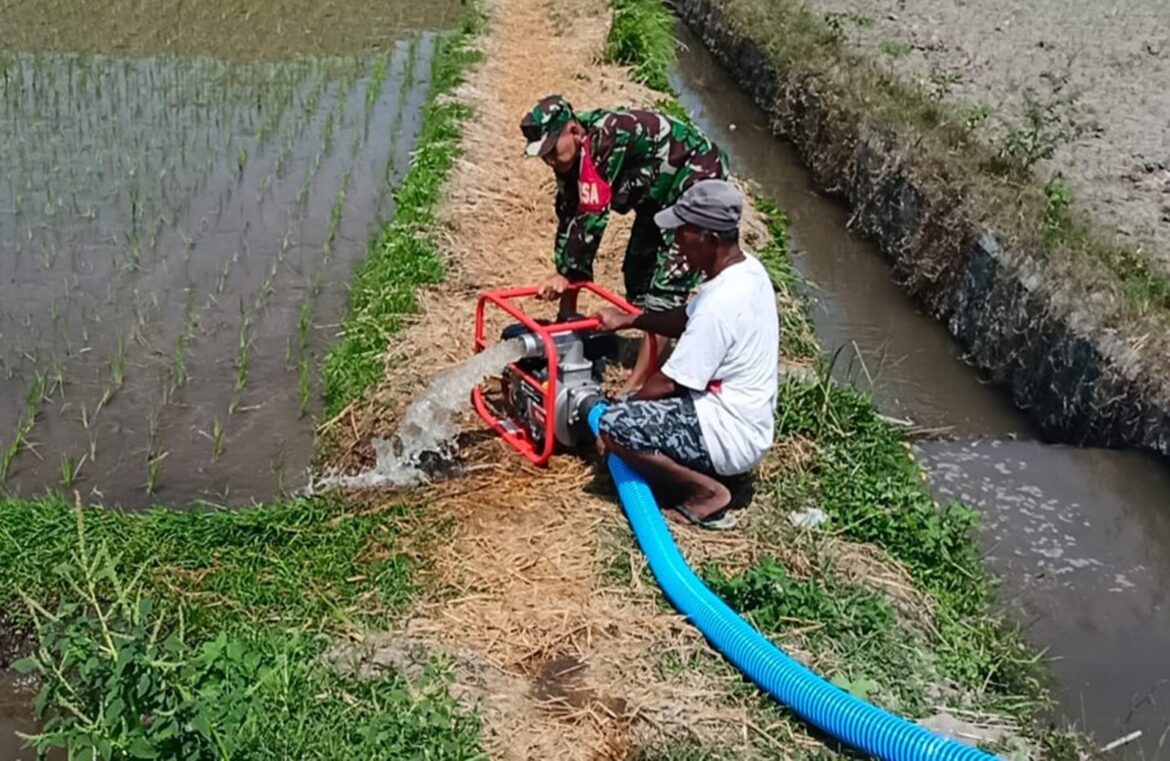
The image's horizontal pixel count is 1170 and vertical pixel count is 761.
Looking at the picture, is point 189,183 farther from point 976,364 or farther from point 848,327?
point 976,364

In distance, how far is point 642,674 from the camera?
389 cm

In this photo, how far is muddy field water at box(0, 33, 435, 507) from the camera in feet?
18.1

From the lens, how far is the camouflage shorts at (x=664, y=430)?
4.43 meters

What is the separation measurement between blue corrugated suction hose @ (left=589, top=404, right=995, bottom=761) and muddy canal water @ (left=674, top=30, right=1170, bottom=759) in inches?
38.1

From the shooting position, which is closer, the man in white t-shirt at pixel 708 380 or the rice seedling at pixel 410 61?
the man in white t-shirt at pixel 708 380

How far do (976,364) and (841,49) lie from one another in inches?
200

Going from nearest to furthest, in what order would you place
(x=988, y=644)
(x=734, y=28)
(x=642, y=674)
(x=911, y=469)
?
(x=642, y=674) → (x=988, y=644) → (x=911, y=469) → (x=734, y=28)

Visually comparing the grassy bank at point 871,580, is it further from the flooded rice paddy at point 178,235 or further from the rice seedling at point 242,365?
the rice seedling at point 242,365

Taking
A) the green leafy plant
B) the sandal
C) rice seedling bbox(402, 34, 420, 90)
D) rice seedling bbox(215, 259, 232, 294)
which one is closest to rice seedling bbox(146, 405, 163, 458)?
rice seedling bbox(215, 259, 232, 294)

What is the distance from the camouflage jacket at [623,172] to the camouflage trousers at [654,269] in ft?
0.46

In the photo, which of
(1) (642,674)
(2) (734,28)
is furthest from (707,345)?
(2) (734,28)

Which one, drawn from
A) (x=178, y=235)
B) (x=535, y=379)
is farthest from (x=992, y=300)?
(x=178, y=235)

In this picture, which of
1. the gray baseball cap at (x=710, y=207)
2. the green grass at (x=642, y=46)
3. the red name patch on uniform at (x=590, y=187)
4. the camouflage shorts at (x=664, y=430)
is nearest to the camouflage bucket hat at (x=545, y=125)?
the red name patch on uniform at (x=590, y=187)

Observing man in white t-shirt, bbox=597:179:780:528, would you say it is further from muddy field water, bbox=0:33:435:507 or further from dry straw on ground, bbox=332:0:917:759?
muddy field water, bbox=0:33:435:507
